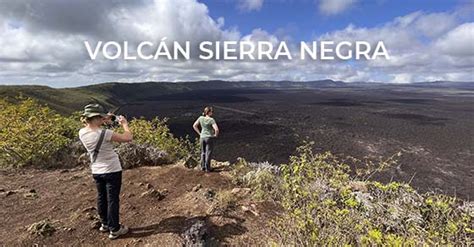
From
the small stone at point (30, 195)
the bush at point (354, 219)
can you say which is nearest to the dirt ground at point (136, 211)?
the small stone at point (30, 195)

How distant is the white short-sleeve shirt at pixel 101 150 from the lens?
519 cm

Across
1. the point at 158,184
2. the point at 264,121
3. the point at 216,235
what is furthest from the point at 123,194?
the point at 264,121

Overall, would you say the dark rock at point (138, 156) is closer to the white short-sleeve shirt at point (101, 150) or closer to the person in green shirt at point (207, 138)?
the person in green shirt at point (207, 138)

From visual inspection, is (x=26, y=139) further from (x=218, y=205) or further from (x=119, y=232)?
(x=218, y=205)

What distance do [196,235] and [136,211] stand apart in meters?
1.48

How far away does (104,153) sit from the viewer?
525 centimetres

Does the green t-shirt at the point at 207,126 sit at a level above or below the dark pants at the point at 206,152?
above

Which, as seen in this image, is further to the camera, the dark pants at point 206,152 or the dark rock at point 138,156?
the dark rock at point 138,156

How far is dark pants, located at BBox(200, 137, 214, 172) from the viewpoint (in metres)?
9.44

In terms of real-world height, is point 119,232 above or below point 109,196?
below

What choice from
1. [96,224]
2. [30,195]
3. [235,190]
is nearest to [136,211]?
[96,224]

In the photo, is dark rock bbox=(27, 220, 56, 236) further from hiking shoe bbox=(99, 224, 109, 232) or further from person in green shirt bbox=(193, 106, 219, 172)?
person in green shirt bbox=(193, 106, 219, 172)

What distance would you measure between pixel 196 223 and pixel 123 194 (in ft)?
7.24

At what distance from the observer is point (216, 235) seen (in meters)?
5.82
